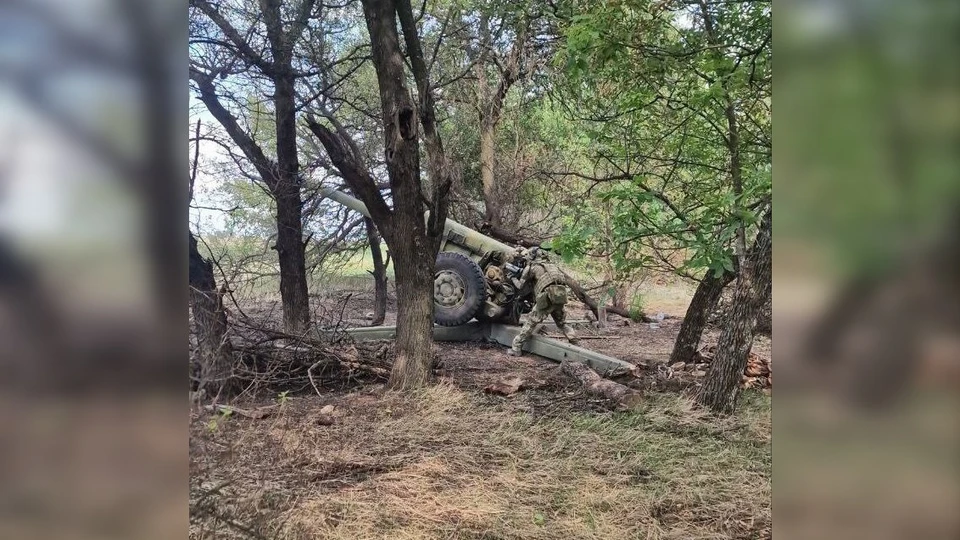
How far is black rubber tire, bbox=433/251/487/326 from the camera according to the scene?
8.11 meters

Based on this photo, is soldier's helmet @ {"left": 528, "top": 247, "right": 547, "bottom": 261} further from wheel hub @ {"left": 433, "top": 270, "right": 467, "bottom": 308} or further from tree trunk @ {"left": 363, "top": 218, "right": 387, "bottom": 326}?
tree trunk @ {"left": 363, "top": 218, "right": 387, "bottom": 326}

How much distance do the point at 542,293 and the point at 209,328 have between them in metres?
5.74

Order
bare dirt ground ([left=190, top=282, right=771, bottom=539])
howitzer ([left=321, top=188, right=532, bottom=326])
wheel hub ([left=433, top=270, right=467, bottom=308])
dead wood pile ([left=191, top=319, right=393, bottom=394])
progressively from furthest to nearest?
1. wheel hub ([left=433, top=270, right=467, bottom=308])
2. howitzer ([left=321, top=188, right=532, bottom=326])
3. dead wood pile ([left=191, top=319, right=393, bottom=394])
4. bare dirt ground ([left=190, top=282, right=771, bottom=539])

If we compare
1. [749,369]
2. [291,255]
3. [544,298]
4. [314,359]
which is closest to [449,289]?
[544,298]

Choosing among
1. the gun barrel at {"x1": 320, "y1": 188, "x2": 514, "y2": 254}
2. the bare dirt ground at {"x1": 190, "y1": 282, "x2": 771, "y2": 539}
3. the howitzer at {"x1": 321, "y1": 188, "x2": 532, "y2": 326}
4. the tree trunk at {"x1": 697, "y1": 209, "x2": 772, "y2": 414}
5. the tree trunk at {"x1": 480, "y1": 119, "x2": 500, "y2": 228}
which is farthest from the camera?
the tree trunk at {"x1": 480, "y1": 119, "x2": 500, "y2": 228}

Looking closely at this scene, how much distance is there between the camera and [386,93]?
200 inches

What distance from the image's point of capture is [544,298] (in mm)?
7395

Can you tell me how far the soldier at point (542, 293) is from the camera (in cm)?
739

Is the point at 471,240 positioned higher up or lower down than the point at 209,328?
higher up

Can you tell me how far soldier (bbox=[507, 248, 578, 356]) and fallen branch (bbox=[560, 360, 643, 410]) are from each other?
0.98 meters
